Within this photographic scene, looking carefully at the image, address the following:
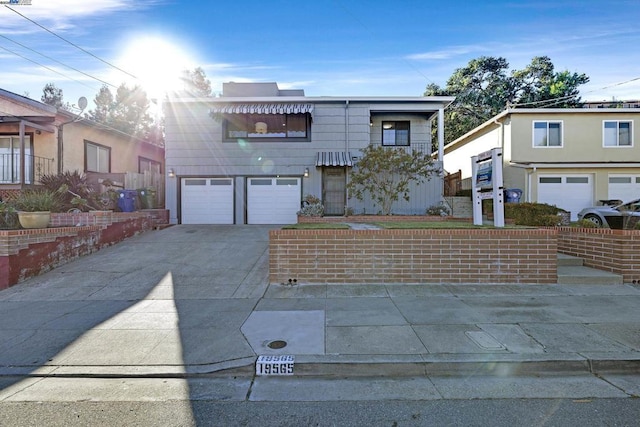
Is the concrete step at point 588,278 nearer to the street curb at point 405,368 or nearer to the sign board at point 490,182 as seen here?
the sign board at point 490,182

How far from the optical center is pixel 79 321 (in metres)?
5.21

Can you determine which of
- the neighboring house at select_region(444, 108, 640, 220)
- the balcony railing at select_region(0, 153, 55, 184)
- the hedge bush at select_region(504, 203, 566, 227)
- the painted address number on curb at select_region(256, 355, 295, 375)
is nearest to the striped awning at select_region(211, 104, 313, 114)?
the balcony railing at select_region(0, 153, 55, 184)

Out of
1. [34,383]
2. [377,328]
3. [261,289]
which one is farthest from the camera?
[261,289]

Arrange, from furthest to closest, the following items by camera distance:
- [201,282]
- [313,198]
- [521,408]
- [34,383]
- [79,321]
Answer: [313,198] < [201,282] < [79,321] < [34,383] < [521,408]

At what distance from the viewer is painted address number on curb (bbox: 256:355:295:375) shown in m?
3.75

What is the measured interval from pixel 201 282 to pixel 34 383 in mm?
3662

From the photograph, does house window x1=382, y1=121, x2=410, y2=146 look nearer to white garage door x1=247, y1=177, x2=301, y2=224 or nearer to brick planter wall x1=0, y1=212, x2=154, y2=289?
white garage door x1=247, y1=177, x2=301, y2=224

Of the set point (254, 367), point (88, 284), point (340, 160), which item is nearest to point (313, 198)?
point (340, 160)

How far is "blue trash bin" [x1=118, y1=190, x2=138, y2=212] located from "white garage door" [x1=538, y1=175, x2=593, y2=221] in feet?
58.0

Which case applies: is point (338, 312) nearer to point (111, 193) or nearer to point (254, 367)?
point (254, 367)

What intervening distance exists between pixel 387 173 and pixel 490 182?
6.16 m

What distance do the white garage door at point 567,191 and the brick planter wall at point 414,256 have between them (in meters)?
11.5

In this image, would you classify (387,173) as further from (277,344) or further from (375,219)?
(277,344)

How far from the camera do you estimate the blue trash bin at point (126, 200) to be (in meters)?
12.8
